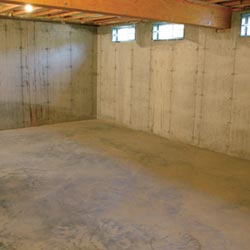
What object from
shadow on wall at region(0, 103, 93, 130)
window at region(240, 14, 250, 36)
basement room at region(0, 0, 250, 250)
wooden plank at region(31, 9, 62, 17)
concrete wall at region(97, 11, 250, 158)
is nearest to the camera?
basement room at region(0, 0, 250, 250)

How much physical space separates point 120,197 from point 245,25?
336 cm

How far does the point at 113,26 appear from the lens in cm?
752

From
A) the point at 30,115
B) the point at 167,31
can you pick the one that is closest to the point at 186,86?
the point at 167,31

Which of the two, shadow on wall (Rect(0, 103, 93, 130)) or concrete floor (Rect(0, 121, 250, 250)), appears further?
shadow on wall (Rect(0, 103, 93, 130))

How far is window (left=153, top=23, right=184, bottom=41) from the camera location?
5980mm

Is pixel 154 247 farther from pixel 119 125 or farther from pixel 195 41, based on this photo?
pixel 119 125

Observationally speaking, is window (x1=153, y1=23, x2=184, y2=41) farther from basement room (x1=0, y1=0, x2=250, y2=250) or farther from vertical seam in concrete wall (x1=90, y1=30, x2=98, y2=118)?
Answer: vertical seam in concrete wall (x1=90, y1=30, x2=98, y2=118)

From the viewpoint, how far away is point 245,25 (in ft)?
16.4

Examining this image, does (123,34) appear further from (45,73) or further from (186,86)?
(186,86)

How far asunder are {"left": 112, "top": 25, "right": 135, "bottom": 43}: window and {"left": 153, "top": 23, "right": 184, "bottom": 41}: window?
0.72m

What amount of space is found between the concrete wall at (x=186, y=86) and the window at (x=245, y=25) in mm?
79

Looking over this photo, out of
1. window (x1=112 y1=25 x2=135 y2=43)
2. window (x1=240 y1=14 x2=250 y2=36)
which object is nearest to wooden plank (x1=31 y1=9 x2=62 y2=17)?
window (x1=112 y1=25 x2=135 y2=43)

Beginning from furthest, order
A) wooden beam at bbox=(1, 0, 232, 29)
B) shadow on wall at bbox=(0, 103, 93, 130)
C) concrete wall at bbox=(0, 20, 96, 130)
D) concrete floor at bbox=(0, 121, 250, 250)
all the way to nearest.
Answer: shadow on wall at bbox=(0, 103, 93, 130) < concrete wall at bbox=(0, 20, 96, 130) < wooden beam at bbox=(1, 0, 232, 29) < concrete floor at bbox=(0, 121, 250, 250)

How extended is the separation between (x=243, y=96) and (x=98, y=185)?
2774mm
